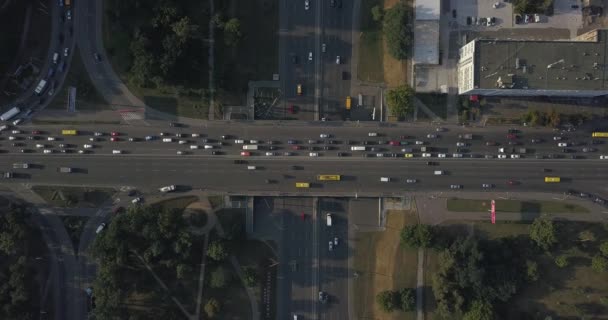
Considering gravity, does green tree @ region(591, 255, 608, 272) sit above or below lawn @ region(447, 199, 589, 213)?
below

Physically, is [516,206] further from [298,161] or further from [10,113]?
[10,113]

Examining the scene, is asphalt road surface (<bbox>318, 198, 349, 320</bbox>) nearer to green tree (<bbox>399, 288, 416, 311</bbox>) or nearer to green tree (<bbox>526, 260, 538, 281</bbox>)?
green tree (<bbox>399, 288, 416, 311</bbox>)

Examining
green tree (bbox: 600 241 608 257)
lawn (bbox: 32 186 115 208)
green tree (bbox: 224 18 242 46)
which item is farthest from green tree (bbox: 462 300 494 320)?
lawn (bbox: 32 186 115 208)

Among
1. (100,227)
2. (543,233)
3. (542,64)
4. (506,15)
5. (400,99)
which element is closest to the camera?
(542,64)

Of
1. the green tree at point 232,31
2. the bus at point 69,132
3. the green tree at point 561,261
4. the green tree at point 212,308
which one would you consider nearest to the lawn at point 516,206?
the green tree at point 561,261

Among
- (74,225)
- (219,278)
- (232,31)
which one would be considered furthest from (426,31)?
(74,225)

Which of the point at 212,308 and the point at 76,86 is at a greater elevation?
the point at 76,86

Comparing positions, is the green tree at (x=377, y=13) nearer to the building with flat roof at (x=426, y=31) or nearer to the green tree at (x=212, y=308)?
the building with flat roof at (x=426, y=31)
